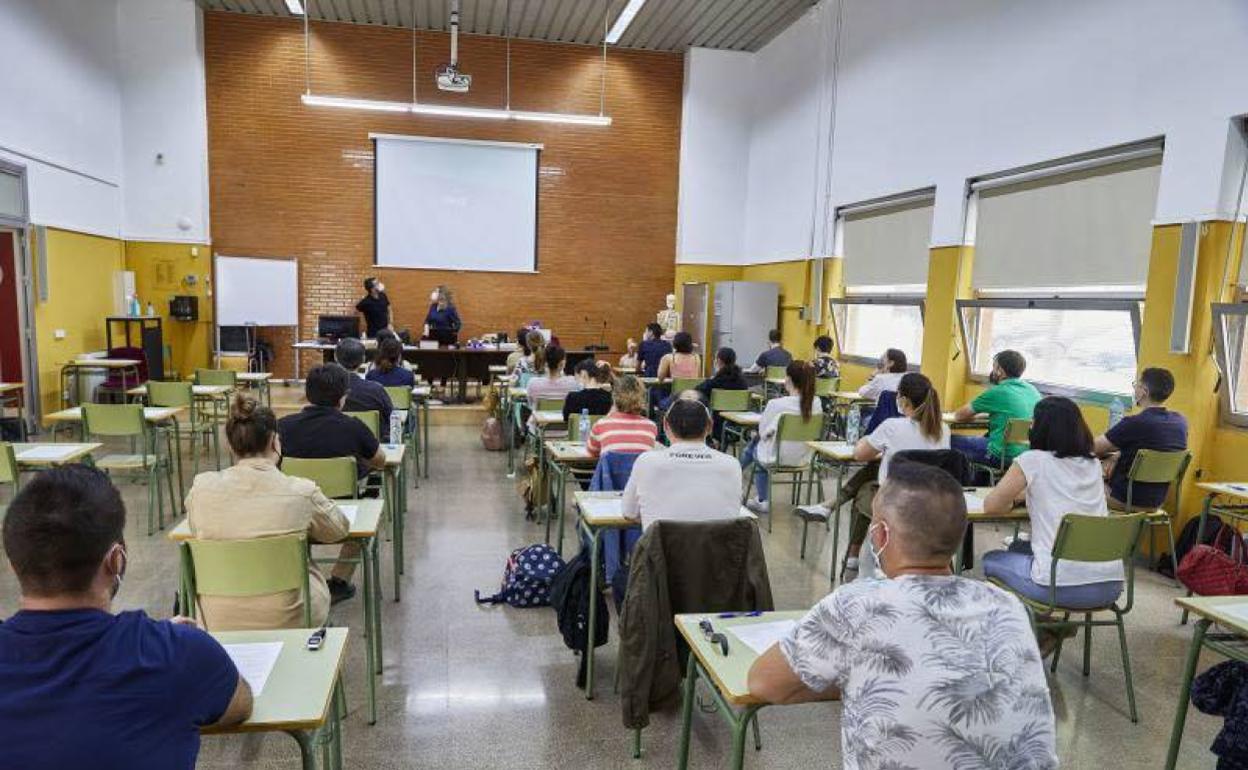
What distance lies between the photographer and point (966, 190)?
7.92 m

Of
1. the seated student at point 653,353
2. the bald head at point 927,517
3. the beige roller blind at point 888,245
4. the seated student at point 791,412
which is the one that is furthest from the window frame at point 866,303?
the bald head at point 927,517

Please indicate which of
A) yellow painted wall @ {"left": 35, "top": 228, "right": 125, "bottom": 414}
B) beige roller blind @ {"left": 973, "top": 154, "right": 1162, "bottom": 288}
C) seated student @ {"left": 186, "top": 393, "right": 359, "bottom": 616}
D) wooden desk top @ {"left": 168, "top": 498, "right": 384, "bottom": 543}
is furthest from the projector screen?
seated student @ {"left": 186, "top": 393, "right": 359, "bottom": 616}

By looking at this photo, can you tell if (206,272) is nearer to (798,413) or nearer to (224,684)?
(798,413)

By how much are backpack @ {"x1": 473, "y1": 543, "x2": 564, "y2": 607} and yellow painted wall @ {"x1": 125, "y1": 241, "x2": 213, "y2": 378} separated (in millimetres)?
9746

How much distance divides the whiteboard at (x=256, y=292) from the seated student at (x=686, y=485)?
10.6 m

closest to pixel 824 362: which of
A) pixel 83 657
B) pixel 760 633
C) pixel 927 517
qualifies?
pixel 760 633

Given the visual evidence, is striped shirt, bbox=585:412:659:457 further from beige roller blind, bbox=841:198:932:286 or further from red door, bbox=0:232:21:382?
red door, bbox=0:232:21:382

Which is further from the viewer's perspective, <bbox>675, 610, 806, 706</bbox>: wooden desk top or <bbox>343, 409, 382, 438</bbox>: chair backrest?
<bbox>343, 409, 382, 438</bbox>: chair backrest

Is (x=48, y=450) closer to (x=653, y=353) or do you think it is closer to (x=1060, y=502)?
(x=1060, y=502)

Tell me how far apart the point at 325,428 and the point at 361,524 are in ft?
3.41

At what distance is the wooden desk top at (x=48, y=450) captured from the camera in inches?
167

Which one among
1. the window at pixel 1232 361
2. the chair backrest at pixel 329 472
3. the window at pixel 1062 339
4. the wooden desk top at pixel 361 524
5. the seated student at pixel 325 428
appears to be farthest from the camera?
the window at pixel 1062 339

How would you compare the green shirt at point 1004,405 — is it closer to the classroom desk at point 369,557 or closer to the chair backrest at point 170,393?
the classroom desk at point 369,557

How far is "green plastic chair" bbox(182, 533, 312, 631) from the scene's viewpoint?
2.42 m
